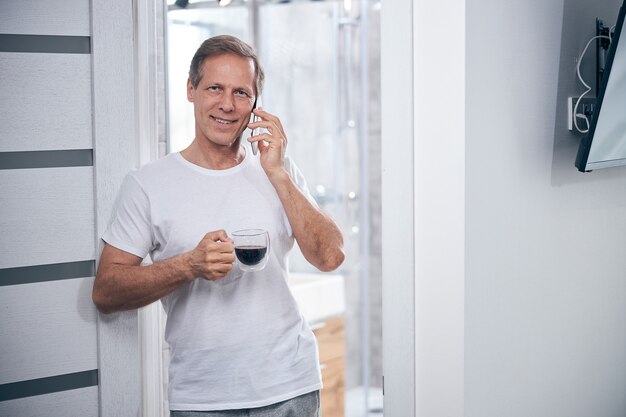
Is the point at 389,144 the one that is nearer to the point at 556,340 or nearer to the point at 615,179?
the point at 556,340

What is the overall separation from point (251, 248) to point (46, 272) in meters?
0.50

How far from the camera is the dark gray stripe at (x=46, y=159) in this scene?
1.74 metres

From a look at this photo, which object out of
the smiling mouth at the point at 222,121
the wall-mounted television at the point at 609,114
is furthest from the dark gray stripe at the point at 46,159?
the wall-mounted television at the point at 609,114

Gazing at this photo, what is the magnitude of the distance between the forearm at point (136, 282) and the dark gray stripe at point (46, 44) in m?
0.53

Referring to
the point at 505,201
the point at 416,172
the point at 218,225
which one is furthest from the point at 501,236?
the point at 218,225

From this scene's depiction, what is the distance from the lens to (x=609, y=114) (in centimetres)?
201

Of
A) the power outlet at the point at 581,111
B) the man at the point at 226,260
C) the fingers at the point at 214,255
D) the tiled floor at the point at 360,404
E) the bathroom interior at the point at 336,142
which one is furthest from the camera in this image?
the tiled floor at the point at 360,404

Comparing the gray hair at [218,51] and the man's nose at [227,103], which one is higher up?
the gray hair at [218,51]

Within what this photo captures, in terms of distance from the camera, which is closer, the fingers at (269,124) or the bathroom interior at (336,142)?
the fingers at (269,124)

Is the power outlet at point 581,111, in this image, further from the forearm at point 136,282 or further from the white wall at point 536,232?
the forearm at point 136,282

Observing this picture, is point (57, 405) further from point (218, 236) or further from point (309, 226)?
point (309, 226)

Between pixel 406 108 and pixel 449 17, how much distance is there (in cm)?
23

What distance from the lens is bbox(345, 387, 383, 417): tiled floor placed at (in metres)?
4.14

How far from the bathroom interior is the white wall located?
4.33 feet
